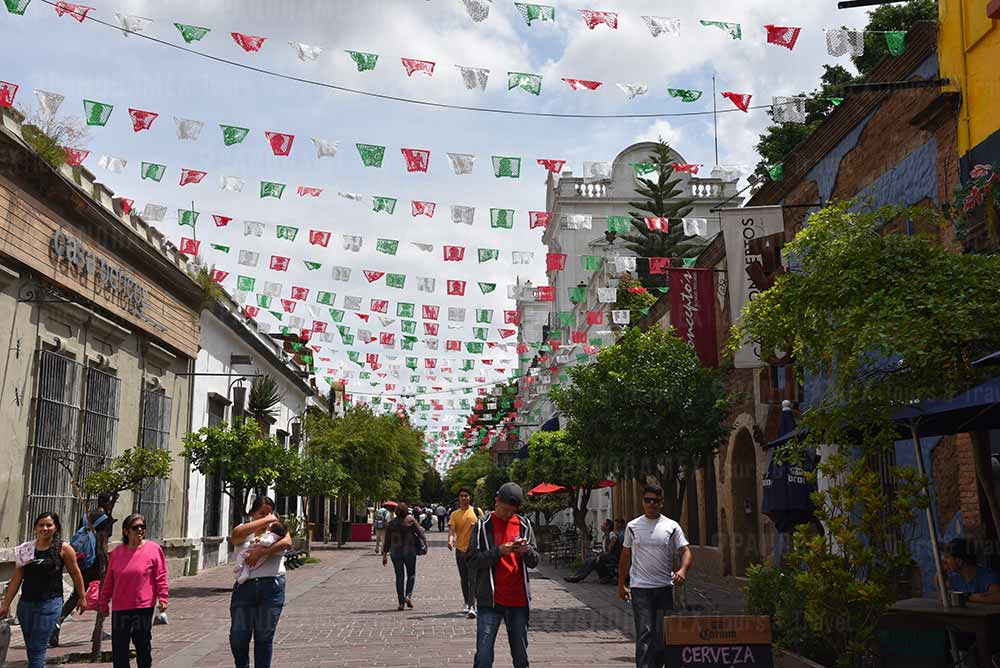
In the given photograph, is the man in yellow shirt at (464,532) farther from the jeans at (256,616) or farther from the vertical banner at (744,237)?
the jeans at (256,616)

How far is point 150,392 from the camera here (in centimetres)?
2139

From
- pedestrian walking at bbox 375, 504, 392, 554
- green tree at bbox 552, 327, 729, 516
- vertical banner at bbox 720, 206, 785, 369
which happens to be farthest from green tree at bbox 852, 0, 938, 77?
pedestrian walking at bbox 375, 504, 392, 554

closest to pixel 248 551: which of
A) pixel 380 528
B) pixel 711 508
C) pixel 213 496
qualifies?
pixel 711 508

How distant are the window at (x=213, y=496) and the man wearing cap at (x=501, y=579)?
1947 cm

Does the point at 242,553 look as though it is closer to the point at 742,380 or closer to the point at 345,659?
the point at 345,659

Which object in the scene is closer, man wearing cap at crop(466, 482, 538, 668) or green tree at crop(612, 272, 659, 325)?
man wearing cap at crop(466, 482, 538, 668)

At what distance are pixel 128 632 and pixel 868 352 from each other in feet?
21.8

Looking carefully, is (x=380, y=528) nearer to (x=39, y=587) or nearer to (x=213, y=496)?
(x=213, y=496)

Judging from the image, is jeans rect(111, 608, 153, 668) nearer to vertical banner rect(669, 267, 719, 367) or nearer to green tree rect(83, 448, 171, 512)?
green tree rect(83, 448, 171, 512)

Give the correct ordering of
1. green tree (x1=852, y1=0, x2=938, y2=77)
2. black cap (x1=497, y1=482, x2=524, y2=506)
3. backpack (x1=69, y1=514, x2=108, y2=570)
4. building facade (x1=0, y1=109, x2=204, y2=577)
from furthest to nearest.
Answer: green tree (x1=852, y1=0, x2=938, y2=77) < building facade (x1=0, y1=109, x2=204, y2=577) < backpack (x1=69, y1=514, x2=108, y2=570) < black cap (x1=497, y1=482, x2=524, y2=506)

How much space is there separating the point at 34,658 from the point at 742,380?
14.8m

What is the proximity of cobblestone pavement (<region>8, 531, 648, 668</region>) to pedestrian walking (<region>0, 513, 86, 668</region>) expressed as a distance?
2.05 meters

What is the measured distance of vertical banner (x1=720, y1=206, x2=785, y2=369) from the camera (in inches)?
617

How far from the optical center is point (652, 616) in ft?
27.5
